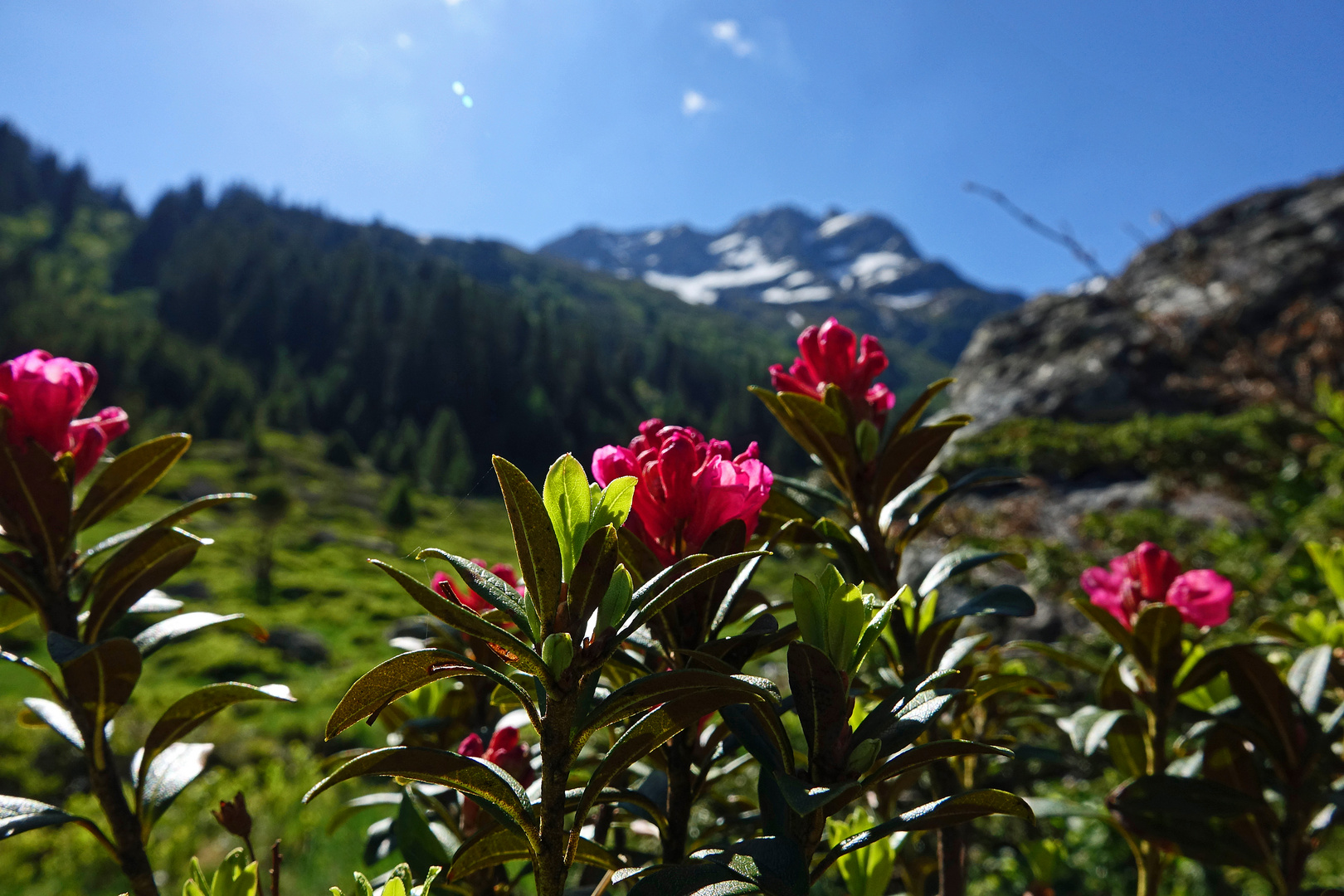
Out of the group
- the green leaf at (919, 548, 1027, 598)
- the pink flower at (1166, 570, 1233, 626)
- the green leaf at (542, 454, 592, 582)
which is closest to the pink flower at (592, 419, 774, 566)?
the green leaf at (542, 454, 592, 582)

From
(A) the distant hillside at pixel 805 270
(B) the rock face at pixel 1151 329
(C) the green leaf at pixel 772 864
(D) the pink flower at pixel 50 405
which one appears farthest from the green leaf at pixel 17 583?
(A) the distant hillside at pixel 805 270

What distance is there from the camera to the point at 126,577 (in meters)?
0.92

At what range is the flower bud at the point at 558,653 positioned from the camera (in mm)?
510

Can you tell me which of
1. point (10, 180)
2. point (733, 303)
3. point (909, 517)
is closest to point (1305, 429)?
point (909, 517)

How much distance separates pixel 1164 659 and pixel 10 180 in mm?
115160

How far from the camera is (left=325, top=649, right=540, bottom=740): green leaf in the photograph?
1.73ft

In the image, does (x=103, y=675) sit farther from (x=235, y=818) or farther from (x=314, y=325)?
(x=314, y=325)

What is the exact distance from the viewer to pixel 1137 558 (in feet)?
4.12

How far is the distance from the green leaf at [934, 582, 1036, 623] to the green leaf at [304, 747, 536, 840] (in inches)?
23.1

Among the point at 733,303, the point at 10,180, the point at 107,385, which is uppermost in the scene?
the point at 733,303

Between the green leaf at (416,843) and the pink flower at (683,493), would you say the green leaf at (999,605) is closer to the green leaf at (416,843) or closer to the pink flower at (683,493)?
the pink flower at (683,493)

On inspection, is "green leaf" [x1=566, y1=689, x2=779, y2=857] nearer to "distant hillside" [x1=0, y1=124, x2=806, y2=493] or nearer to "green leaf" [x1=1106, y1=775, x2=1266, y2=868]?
"green leaf" [x1=1106, y1=775, x2=1266, y2=868]

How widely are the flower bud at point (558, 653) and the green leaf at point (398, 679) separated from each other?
43 mm

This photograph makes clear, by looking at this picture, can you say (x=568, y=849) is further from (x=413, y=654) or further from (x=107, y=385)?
(x=107, y=385)
